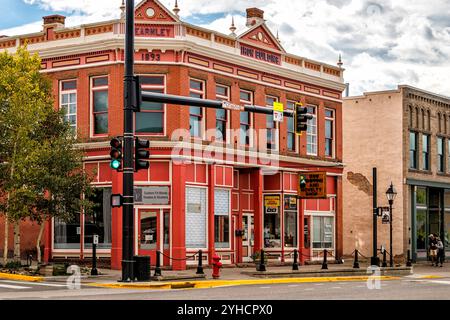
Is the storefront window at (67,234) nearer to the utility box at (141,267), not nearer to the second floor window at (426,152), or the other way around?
the utility box at (141,267)

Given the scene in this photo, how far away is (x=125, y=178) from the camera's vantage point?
92.9 feet

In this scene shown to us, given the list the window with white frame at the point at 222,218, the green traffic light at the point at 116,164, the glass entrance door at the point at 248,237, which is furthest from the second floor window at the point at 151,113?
the green traffic light at the point at 116,164

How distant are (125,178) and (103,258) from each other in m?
10.1

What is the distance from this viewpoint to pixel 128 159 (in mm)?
28375

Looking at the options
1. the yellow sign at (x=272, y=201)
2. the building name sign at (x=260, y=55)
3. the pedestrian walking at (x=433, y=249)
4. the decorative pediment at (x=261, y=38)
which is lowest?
the pedestrian walking at (x=433, y=249)

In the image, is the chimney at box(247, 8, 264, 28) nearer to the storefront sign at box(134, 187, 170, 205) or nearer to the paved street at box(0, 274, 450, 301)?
the storefront sign at box(134, 187, 170, 205)

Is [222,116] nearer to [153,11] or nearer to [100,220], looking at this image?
[153,11]

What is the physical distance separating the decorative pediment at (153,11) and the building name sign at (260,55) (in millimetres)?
4976

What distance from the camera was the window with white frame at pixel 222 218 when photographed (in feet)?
131

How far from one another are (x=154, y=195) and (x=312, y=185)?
8662mm

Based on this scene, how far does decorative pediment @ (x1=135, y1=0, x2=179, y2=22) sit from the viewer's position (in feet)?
124

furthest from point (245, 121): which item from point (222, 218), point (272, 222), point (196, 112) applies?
point (272, 222)
